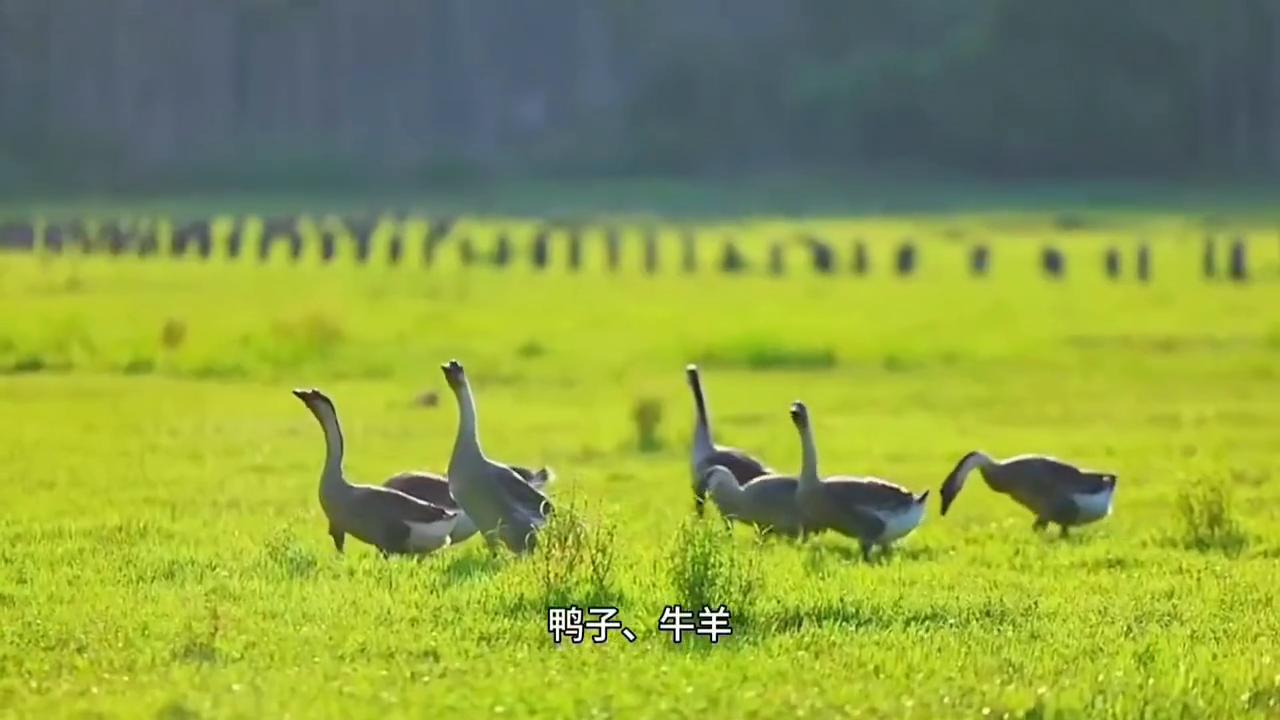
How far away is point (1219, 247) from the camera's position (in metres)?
48.2

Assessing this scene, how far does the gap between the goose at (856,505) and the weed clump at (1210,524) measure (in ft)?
6.28

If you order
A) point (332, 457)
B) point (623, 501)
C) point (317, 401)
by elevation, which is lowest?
point (623, 501)

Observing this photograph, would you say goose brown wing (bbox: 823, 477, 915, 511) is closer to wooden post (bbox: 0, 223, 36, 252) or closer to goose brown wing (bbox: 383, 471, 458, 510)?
goose brown wing (bbox: 383, 471, 458, 510)

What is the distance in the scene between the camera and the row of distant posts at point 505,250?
41.3 metres

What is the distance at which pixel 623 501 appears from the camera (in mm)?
16156

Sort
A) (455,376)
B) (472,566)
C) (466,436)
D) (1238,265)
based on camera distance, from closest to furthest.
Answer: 1. (472,566)
2. (466,436)
3. (455,376)
4. (1238,265)

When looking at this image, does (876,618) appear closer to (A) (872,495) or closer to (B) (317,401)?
(A) (872,495)

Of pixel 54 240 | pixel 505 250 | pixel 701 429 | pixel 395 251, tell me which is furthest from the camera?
pixel 54 240

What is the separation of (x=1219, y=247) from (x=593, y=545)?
127ft

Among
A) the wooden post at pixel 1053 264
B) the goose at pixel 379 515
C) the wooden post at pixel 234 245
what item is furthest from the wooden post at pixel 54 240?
the goose at pixel 379 515

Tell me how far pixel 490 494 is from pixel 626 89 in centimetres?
7138

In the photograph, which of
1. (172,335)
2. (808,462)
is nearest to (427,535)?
(808,462)

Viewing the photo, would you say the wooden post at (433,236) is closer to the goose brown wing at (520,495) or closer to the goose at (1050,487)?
the goose at (1050,487)

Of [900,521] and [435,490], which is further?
[435,490]
